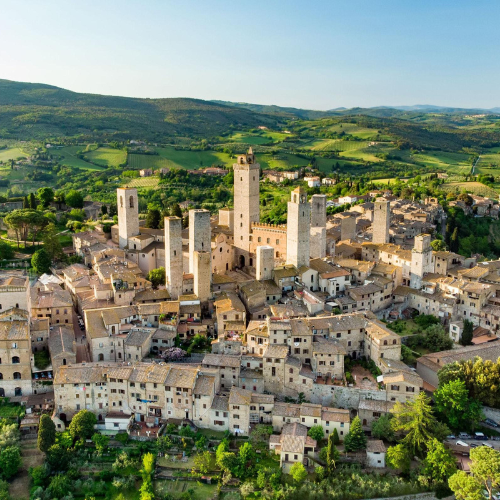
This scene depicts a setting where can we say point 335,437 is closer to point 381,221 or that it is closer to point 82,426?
point 82,426

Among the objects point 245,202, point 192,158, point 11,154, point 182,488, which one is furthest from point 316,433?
point 192,158

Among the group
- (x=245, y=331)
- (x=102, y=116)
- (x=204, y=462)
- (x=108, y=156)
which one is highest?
(x=102, y=116)

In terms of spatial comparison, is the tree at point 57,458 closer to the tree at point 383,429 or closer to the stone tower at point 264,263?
the tree at point 383,429

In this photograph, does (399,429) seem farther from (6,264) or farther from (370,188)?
(370,188)

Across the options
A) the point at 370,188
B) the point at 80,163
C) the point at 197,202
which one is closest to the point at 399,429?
the point at 197,202

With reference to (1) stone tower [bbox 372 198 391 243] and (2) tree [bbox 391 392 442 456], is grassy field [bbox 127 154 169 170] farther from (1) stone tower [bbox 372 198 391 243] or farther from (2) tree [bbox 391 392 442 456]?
(2) tree [bbox 391 392 442 456]

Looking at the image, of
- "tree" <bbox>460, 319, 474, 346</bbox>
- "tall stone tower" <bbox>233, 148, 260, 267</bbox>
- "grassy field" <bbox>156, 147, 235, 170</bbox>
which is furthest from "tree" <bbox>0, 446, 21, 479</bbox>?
"grassy field" <bbox>156, 147, 235, 170</bbox>
